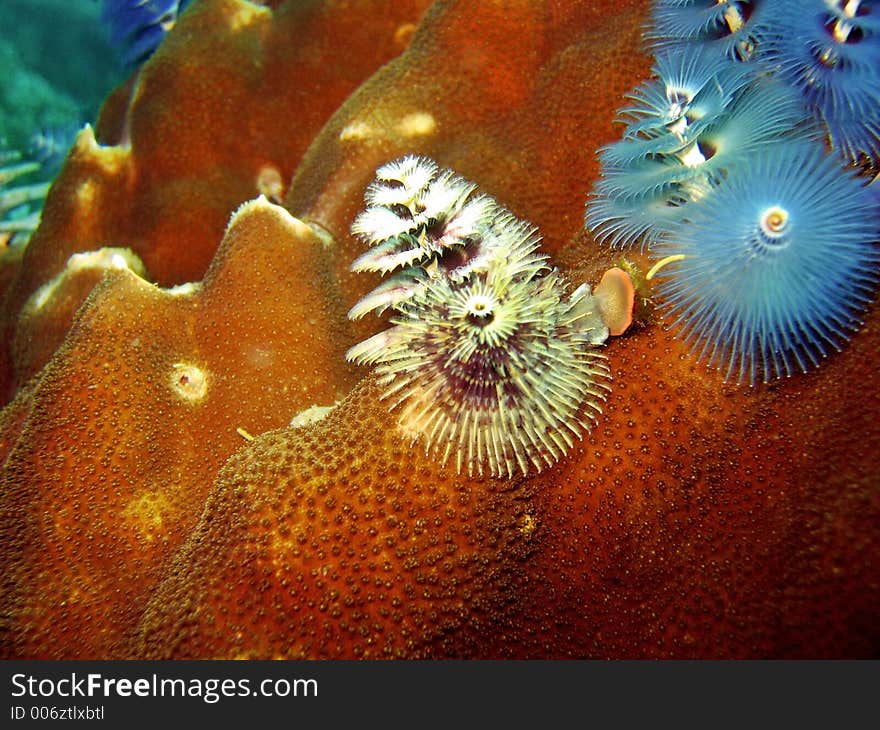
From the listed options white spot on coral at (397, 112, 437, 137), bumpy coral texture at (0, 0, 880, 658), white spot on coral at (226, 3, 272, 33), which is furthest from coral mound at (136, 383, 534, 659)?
white spot on coral at (226, 3, 272, 33)

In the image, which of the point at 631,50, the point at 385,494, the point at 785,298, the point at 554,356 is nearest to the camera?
the point at 785,298

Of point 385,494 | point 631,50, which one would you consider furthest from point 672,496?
point 631,50

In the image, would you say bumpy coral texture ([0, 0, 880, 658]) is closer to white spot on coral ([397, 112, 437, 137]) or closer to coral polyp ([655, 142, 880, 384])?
white spot on coral ([397, 112, 437, 137])

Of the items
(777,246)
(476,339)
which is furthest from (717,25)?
(476,339)

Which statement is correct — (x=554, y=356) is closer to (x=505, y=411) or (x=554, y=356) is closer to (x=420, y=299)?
(x=505, y=411)

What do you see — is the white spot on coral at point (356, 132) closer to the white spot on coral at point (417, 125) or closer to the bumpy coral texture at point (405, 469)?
the bumpy coral texture at point (405, 469)

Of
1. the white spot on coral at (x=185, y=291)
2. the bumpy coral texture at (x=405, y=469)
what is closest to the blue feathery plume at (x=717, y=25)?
the bumpy coral texture at (x=405, y=469)
